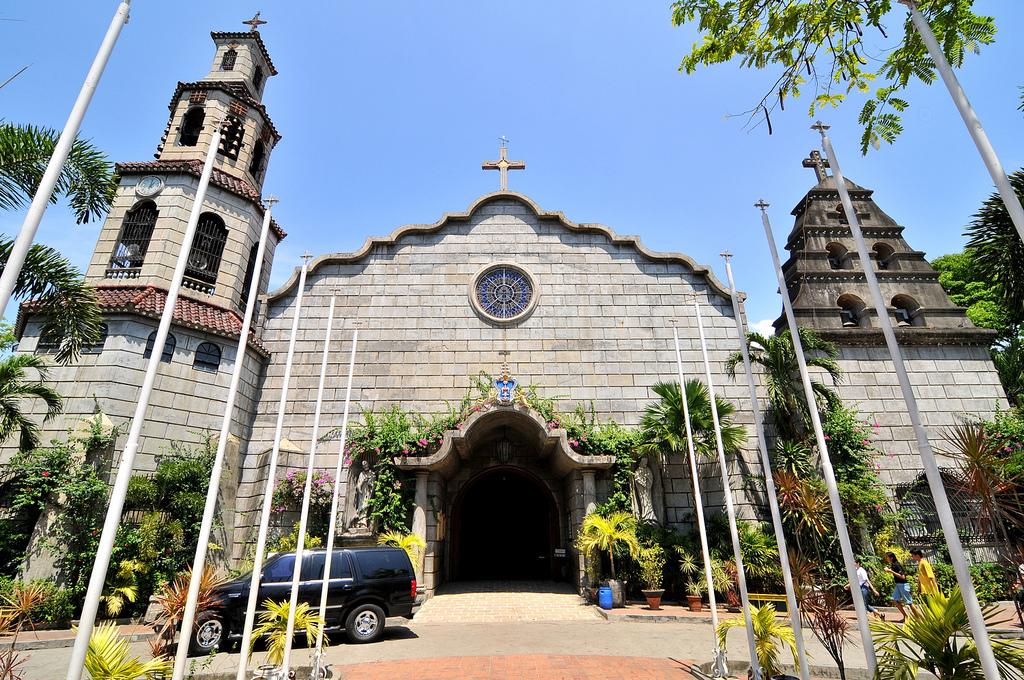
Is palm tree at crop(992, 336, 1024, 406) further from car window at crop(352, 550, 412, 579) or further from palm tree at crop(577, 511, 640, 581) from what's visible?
car window at crop(352, 550, 412, 579)

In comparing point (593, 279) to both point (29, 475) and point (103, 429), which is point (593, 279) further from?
point (29, 475)

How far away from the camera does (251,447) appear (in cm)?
1541

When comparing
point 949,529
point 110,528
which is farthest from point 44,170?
point 949,529

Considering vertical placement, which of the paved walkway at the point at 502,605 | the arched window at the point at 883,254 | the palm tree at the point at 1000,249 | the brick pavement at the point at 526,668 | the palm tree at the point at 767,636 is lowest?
the brick pavement at the point at 526,668

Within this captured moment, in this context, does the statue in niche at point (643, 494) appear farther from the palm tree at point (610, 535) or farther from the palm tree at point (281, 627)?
the palm tree at point (281, 627)

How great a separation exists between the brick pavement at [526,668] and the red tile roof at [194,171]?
15.2m

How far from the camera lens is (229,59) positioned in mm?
19734

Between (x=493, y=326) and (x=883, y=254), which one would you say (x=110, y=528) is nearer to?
(x=493, y=326)

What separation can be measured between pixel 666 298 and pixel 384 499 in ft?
38.1

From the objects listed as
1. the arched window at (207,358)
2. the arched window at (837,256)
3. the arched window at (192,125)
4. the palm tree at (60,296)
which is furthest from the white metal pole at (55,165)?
the arched window at (837,256)

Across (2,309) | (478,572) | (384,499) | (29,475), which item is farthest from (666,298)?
(29,475)

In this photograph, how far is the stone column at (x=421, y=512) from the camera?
13418 millimetres

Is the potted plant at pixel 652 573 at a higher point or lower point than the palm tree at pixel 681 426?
lower

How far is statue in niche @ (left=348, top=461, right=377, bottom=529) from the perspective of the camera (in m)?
13.8
